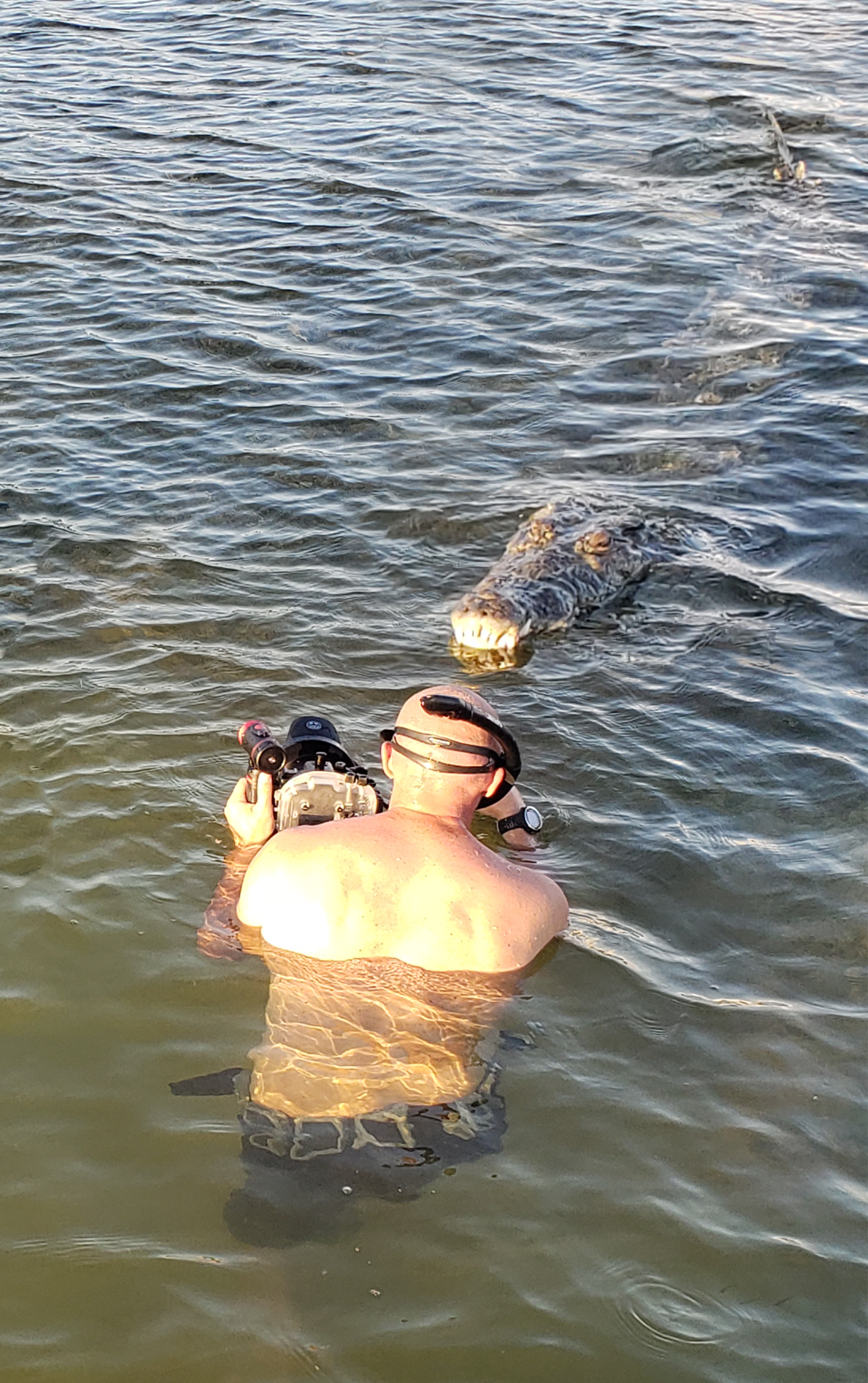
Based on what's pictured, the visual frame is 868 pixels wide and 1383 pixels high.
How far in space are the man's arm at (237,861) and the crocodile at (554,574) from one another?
2.77 metres

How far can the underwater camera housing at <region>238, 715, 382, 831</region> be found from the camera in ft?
17.1

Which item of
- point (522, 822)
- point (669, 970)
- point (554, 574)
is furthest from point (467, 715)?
point (554, 574)

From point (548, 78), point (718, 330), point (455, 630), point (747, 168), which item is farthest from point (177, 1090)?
point (548, 78)

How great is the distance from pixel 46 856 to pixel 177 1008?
118cm

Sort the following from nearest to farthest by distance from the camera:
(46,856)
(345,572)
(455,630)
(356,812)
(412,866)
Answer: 1. (412,866)
2. (356,812)
3. (46,856)
4. (455,630)
5. (345,572)

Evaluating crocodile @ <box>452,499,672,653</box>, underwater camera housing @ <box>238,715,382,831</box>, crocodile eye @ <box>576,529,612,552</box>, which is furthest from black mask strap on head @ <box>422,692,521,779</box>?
crocodile eye @ <box>576,529,612,552</box>

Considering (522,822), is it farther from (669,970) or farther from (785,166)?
(785,166)

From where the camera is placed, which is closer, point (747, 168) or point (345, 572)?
point (345, 572)

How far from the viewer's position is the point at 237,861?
18.7ft

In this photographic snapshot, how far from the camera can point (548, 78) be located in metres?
19.5

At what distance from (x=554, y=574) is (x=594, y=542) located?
507 millimetres

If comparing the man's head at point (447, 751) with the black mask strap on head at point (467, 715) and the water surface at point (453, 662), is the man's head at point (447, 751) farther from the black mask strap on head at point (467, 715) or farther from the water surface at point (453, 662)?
the water surface at point (453, 662)

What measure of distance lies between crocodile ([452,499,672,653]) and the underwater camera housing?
2.78 meters

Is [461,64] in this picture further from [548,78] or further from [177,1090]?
[177,1090]
